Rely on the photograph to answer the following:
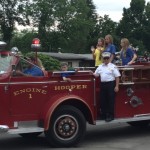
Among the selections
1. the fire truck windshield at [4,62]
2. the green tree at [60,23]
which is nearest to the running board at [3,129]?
the fire truck windshield at [4,62]

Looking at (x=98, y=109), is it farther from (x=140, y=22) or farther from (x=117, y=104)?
(x=140, y=22)

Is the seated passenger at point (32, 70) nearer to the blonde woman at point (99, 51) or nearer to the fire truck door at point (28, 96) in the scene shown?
the fire truck door at point (28, 96)

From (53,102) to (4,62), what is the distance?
4.01 ft

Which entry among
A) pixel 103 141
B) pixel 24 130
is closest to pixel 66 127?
pixel 24 130

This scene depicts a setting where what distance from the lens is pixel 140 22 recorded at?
9994 centimetres

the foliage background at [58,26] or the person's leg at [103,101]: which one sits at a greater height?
the foliage background at [58,26]

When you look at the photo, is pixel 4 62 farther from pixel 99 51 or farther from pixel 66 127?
pixel 99 51

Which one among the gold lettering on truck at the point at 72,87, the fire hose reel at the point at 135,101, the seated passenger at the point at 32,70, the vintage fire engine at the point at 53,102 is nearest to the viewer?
the vintage fire engine at the point at 53,102

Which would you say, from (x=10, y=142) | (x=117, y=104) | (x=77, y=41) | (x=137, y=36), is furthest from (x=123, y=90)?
(x=137, y=36)

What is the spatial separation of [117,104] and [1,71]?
262cm

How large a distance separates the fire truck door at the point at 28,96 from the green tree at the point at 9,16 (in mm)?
68985

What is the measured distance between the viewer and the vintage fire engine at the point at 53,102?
916cm

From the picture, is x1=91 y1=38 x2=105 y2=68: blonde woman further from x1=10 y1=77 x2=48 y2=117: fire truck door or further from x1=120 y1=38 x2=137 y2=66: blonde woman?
x1=10 y1=77 x2=48 y2=117: fire truck door

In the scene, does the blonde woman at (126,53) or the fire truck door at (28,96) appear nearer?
the fire truck door at (28,96)
